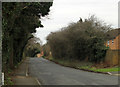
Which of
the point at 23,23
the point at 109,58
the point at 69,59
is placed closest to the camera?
the point at 23,23

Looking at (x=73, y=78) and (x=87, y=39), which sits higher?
(x=87, y=39)

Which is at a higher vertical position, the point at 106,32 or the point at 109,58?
the point at 106,32

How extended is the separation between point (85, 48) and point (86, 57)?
67.6 inches

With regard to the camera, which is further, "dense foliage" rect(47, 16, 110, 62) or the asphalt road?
"dense foliage" rect(47, 16, 110, 62)

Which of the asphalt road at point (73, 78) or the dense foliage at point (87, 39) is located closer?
the asphalt road at point (73, 78)

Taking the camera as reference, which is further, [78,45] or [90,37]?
[78,45]

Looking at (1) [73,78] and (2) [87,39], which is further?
(2) [87,39]

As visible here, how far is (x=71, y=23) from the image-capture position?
31172 mm

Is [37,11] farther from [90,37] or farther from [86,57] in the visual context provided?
[86,57]

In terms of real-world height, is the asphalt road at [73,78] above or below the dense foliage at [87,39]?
below

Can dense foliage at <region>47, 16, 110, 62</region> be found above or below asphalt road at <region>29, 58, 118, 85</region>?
above

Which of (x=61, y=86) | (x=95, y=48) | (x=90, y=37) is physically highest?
(x=90, y=37)

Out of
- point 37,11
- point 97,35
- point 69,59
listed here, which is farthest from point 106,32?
point 37,11

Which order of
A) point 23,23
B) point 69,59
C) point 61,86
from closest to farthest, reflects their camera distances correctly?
1. point 61,86
2. point 23,23
3. point 69,59
